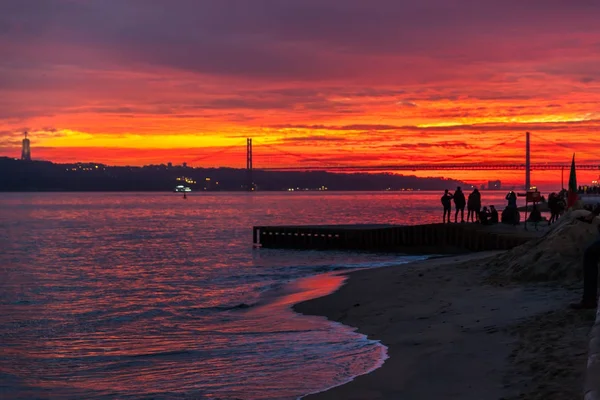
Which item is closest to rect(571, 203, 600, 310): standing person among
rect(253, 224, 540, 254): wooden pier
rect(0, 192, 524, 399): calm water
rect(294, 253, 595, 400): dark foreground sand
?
rect(294, 253, 595, 400): dark foreground sand

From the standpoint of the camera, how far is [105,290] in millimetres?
22766

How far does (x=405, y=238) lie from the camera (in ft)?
114

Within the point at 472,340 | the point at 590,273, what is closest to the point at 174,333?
the point at 472,340

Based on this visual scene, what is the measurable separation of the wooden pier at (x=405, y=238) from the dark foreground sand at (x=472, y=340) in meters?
12.0

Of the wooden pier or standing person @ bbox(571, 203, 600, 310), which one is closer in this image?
standing person @ bbox(571, 203, 600, 310)

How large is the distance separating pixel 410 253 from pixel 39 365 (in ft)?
77.9

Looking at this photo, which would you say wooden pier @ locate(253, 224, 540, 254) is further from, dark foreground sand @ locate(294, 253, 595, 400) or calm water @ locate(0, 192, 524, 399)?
dark foreground sand @ locate(294, 253, 595, 400)

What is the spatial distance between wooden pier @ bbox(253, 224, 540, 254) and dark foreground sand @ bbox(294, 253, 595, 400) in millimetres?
11979

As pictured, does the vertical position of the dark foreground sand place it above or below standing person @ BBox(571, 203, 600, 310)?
below

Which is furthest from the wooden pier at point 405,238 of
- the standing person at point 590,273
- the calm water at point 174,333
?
the standing person at point 590,273

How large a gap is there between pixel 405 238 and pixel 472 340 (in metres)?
24.9

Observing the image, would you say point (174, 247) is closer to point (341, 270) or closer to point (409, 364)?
point (341, 270)

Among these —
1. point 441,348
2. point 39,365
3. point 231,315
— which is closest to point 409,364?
point 441,348

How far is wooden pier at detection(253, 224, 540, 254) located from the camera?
28672 mm
